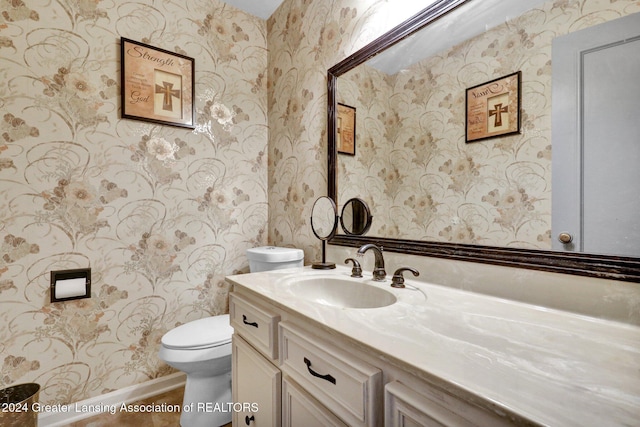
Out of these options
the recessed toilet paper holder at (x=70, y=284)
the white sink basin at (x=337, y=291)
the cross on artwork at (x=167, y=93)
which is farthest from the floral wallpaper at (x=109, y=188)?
the white sink basin at (x=337, y=291)

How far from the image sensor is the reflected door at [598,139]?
64 centimetres

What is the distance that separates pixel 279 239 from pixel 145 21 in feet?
5.04

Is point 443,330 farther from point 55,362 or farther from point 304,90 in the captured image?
point 55,362

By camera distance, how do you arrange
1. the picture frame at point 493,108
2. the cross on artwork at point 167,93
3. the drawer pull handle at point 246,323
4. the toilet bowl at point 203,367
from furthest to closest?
1. the cross on artwork at point 167,93
2. the toilet bowl at point 203,367
3. the drawer pull handle at point 246,323
4. the picture frame at point 493,108

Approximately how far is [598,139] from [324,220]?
1069 mm

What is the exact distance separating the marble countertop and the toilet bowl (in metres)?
0.69

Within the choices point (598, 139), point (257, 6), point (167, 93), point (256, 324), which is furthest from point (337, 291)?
point (257, 6)

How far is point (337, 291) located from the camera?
1158mm

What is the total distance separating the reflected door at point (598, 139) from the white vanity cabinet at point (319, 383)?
57 cm

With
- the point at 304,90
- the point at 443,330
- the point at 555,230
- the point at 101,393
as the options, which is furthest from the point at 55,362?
the point at 555,230

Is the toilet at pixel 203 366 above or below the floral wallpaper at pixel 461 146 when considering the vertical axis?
below

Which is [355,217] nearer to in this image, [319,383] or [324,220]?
[324,220]

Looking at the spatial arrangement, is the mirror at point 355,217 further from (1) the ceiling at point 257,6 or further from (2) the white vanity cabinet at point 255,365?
(1) the ceiling at point 257,6

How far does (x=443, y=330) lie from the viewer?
624 mm
